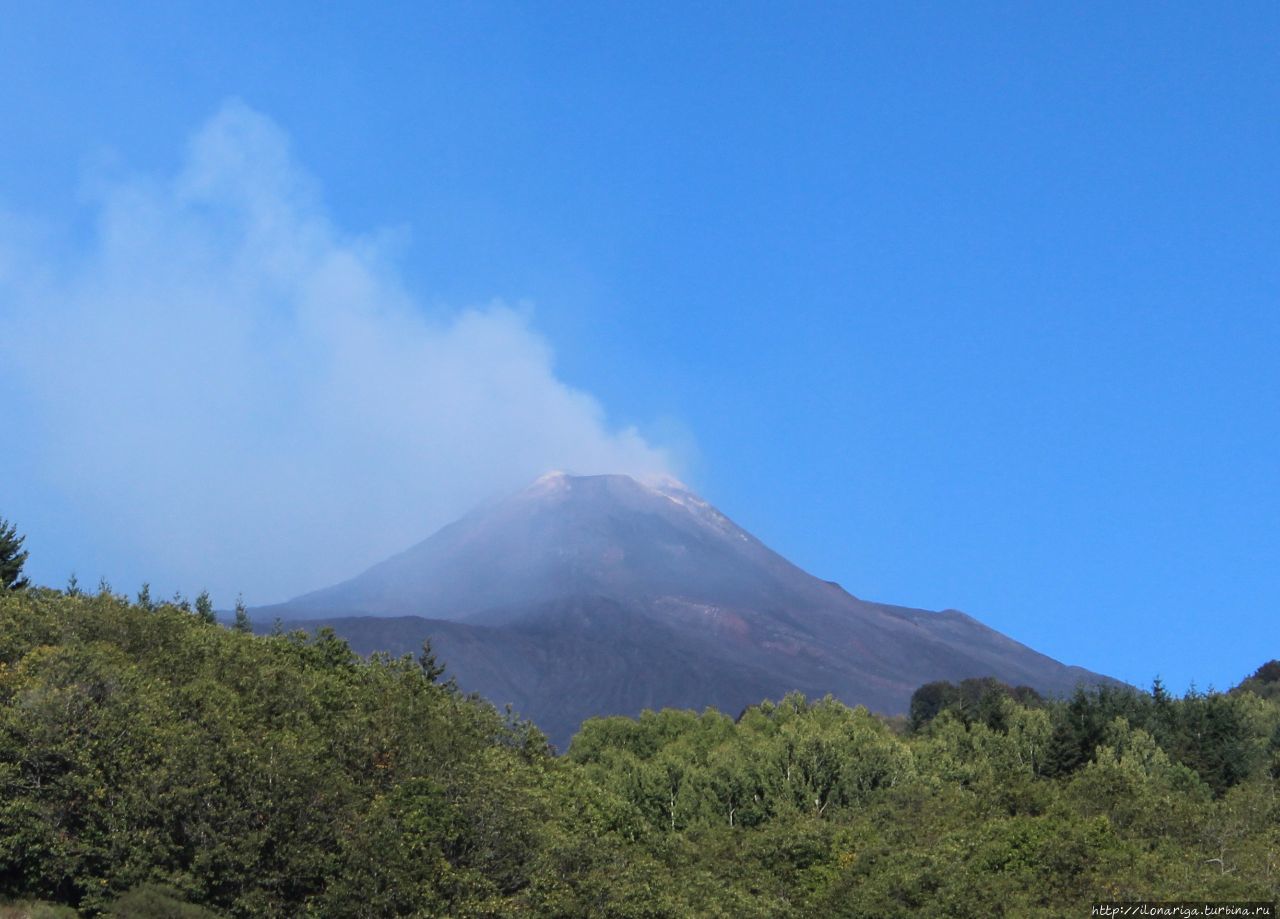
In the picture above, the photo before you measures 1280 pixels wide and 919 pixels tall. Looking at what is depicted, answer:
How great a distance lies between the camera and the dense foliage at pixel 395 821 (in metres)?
36.0

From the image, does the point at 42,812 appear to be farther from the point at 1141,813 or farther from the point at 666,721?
the point at 666,721

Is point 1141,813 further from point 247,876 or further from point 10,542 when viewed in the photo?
point 10,542

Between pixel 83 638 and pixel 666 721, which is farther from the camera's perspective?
pixel 666 721

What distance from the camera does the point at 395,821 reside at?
38844 mm

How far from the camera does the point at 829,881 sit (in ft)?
143

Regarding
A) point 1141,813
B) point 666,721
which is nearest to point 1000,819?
point 1141,813

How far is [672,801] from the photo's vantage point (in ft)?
214

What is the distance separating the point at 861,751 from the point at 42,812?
140ft

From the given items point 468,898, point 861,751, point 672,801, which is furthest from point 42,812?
point 861,751

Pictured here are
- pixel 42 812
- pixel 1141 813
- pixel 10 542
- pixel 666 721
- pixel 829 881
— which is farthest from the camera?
pixel 666 721

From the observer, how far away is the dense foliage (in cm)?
3600

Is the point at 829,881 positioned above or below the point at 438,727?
below

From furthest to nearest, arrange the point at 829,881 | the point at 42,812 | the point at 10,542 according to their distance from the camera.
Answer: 1. the point at 10,542
2. the point at 829,881
3. the point at 42,812

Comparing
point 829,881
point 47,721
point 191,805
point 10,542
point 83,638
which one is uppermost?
point 10,542
